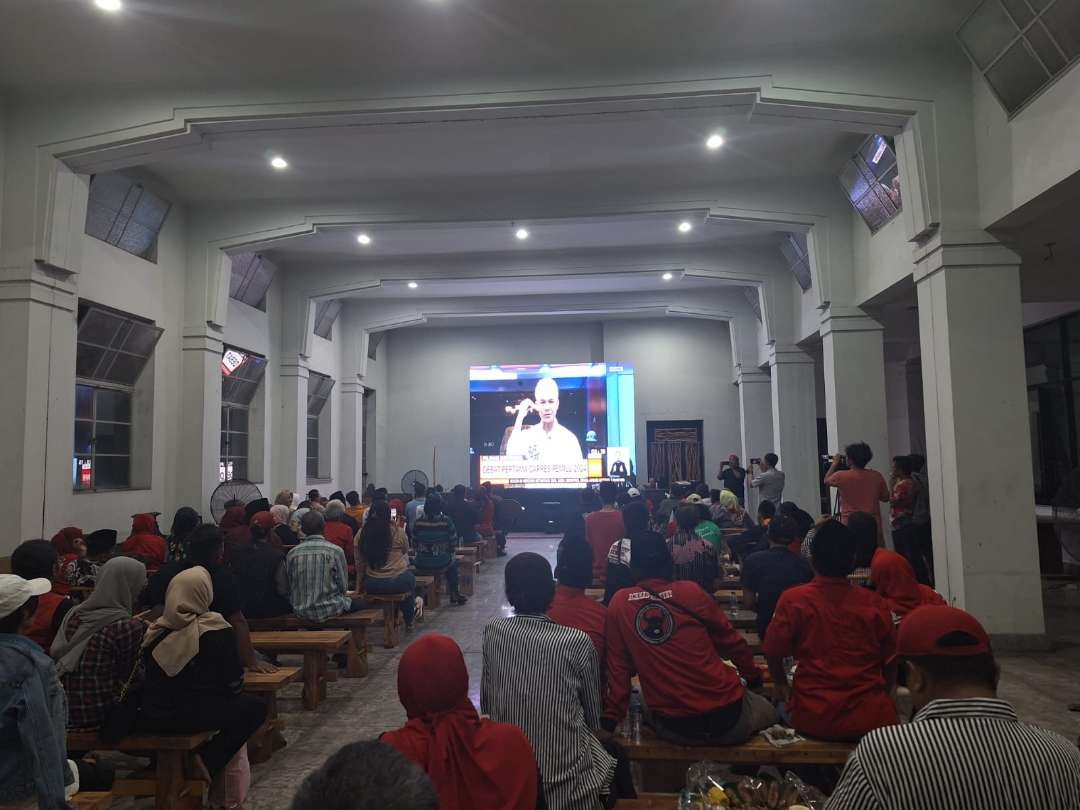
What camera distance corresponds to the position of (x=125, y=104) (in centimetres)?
614

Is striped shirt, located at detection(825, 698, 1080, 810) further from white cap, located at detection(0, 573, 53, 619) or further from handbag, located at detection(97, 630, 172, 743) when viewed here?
handbag, located at detection(97, 630, 172, 743)

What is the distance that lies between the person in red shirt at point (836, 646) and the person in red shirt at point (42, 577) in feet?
9.37

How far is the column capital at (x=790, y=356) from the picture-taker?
11.1 m

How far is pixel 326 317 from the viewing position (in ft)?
42.9

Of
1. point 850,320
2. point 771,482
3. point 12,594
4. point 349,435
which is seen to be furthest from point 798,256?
point 12,594

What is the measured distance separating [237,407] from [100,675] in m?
8.27

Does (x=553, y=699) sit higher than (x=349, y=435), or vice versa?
(x=349, y=435)

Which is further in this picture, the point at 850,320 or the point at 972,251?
the point at 850,320

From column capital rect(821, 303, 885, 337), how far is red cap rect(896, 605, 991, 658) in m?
7.65

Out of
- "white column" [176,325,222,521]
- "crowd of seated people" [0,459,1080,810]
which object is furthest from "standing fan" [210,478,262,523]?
"crowd of seated people" [0,459,1080,810]

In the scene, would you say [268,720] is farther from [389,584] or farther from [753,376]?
[753,376]

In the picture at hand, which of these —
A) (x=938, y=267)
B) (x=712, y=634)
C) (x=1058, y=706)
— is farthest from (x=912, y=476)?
(x=712, y=634)

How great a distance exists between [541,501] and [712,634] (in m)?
12.5

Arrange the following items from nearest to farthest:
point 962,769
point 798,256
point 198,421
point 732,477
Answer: point 962,769 < point 198,421 < point 798,256 < point 732,477
